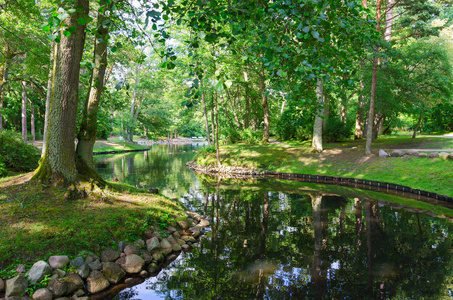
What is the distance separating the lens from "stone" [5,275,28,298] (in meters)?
4.10

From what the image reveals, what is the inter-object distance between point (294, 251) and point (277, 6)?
5.29 metres

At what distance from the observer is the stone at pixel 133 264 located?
543 cm

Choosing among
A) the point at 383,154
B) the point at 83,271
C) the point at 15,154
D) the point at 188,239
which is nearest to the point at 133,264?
the point at 83,271

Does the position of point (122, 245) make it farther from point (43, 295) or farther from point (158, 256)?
point (43, 295)

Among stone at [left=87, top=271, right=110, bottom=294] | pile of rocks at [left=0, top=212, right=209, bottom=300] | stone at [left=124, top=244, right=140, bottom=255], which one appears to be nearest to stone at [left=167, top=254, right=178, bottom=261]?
pile of rocks at [left=0, top=212, right=209, bottom=300]

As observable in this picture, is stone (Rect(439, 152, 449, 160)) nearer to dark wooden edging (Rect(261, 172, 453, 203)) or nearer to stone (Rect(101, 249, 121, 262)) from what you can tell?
dark wooden edging (Rect(261, 172, 453, 203))

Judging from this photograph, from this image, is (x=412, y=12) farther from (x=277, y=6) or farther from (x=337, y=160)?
(x=277, y=6)

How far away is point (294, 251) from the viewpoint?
6457 mm

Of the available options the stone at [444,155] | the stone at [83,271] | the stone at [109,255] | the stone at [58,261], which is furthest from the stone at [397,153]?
the stone at [58,261]

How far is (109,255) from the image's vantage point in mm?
5414

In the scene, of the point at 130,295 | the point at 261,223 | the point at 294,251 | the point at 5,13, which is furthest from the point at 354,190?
the point at 5,13

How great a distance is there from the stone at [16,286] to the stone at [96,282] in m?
0.92

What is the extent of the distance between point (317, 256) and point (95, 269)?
451cm

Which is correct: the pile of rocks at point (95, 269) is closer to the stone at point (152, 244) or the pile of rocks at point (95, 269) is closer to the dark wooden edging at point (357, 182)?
the stone at point (152, 244)
